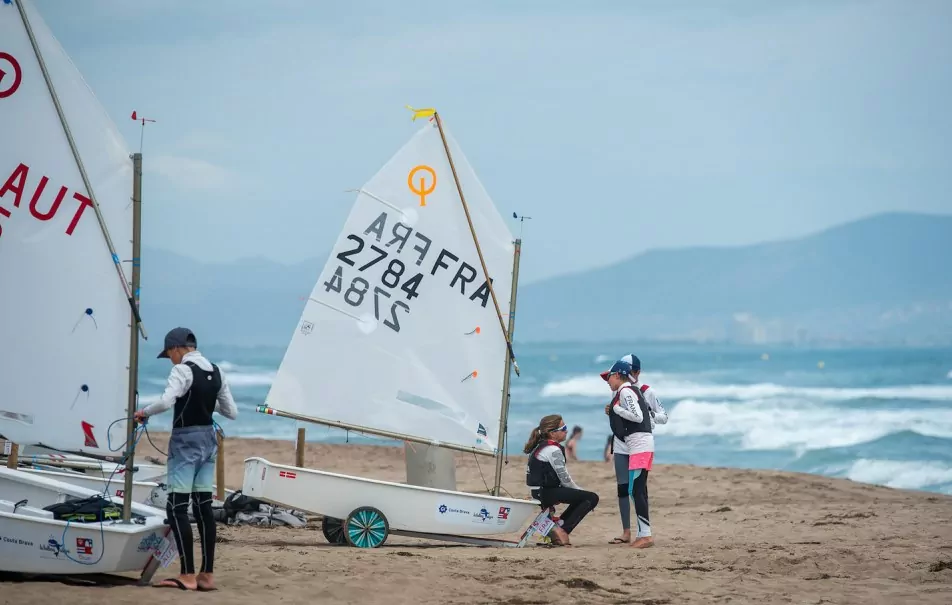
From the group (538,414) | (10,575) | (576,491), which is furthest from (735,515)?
(538,414)

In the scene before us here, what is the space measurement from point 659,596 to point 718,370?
62052mm

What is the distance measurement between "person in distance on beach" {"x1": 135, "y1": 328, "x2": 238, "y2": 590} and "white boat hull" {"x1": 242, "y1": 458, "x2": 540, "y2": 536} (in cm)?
175

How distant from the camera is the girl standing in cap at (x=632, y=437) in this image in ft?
31.1

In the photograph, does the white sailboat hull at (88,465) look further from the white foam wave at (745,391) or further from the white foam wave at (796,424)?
the white foam wave at (745,391)

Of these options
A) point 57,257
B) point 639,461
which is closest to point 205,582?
point 57,257

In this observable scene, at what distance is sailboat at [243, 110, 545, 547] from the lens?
974 cm

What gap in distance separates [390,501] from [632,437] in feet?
6.62

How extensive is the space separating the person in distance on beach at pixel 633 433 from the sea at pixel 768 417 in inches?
90.6

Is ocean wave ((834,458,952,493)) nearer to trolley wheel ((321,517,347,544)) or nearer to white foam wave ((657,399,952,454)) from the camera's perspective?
white foam wave ((657,399,952,454))

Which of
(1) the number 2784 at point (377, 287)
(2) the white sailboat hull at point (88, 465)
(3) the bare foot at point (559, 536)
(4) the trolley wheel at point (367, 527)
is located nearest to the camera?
(4) the trolley wheel at point (367, 527)

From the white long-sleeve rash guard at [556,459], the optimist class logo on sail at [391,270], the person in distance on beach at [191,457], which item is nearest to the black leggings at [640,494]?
the white long-sleeve rash guard at [556,459]

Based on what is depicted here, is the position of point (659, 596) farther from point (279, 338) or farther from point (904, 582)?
point (279, 338)

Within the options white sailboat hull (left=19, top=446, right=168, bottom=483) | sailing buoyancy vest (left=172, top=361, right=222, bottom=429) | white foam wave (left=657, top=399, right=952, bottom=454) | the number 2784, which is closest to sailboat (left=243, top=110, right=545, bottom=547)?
the number 2784

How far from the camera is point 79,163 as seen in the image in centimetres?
683
